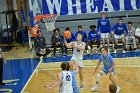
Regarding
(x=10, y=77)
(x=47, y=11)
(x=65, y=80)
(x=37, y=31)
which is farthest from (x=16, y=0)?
(x=65, y=80)

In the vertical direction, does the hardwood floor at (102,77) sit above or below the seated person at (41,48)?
below

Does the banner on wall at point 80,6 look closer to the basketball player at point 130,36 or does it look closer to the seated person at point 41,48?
the basketball player at point 130,36

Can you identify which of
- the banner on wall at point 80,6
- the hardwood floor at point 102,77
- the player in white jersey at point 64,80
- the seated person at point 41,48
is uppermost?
the banner on wall at point 80,6

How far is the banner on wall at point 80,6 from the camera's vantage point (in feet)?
63.1

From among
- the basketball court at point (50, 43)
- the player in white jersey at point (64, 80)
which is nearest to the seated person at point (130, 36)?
the basketball court at point (50, 43)

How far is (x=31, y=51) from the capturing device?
1875 cm

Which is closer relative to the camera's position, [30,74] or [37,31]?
[30,74]

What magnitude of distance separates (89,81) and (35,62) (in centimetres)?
466

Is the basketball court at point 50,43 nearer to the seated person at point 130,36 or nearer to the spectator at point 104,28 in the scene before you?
the seated person at point 130,36

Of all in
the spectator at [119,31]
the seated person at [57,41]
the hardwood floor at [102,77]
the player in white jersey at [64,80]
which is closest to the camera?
the player in white jersey at [64,80]

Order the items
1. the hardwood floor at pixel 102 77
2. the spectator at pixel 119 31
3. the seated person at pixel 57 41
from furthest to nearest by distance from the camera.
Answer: the seated person at pixel 57 41 < the spectator at pixel 119 31 < the hardwood floor at pixel 102 77

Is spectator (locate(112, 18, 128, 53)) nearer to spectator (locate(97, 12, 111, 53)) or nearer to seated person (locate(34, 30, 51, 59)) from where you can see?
spectator (locate(97, 12, 111, 53))

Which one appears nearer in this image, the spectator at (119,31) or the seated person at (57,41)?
the spectator at (119,31)

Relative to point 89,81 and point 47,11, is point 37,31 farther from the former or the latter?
point 89,81
